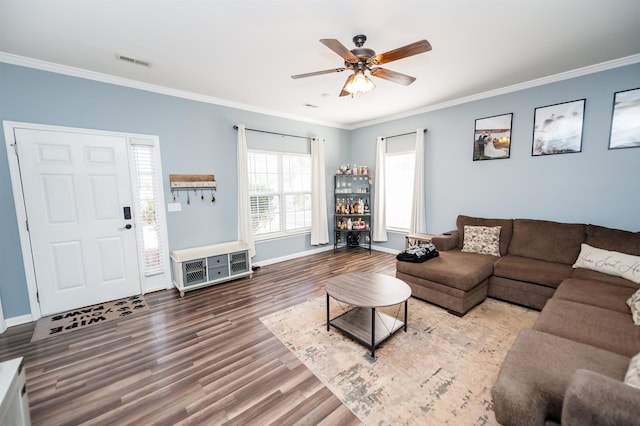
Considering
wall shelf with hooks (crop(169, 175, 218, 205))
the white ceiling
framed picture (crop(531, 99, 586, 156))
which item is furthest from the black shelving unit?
framed picture (crop(531, 99, 586, 156))

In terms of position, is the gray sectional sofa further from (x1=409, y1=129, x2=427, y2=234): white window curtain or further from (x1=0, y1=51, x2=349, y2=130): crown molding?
(x1=0, y1=51, x2=349, y2=130): crown molding

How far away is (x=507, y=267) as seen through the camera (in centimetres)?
300

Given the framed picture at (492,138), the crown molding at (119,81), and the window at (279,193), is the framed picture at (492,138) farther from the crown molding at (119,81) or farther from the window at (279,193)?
the crown molding at (119,81)

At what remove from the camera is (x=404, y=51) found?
1.96 meters

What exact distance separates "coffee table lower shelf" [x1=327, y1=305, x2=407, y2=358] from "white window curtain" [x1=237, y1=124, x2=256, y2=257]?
6.89 feet

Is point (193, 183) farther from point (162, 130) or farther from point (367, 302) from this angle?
point (367, 302)

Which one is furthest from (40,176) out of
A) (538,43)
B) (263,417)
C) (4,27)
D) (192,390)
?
(538,43)

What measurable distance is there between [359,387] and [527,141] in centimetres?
385

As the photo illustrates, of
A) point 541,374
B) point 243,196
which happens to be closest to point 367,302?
point 541,374

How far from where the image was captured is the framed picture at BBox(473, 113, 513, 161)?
12.1 feet

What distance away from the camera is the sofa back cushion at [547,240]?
2.99m

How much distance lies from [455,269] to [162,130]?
13.7ft

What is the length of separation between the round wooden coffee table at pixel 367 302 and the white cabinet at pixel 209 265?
6.12 ft

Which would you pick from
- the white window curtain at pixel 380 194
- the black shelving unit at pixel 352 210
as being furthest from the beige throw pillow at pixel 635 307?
the black shelving unit at pixel 352 210
